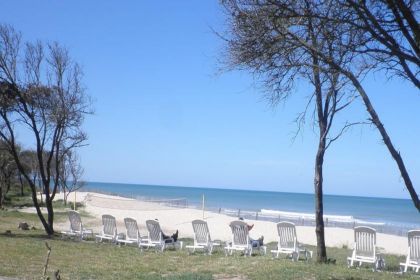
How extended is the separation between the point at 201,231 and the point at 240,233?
1.20m

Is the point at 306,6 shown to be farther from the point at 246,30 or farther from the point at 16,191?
the point at 16,191

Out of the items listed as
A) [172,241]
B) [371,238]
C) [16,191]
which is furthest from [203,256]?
[16,191]

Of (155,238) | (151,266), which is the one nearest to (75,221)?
(155,238)

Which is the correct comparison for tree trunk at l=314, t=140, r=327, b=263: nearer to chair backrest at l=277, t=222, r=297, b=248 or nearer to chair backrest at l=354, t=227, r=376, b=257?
chair backrest at l=354, t=227, r=376, b=257

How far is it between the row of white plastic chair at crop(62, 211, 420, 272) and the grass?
46 centimetres

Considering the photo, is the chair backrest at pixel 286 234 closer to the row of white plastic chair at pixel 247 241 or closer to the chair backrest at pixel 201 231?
the row of white plastic chair at pixel 247 241

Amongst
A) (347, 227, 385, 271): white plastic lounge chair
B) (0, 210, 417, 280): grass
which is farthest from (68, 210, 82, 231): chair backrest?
(347, 227, 385, 271): white plastic lounge chair

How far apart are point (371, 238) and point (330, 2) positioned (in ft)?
27.0

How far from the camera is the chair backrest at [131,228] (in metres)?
17.1

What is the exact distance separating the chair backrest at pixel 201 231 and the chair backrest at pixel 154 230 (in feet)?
3.96

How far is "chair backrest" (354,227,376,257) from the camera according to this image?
1330 centimetres

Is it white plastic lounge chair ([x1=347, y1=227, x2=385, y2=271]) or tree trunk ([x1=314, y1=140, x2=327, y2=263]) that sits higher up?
tree trunk ([x1=314, y1=140, x2=327, y2=263])

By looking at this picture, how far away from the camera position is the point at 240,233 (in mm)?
15125

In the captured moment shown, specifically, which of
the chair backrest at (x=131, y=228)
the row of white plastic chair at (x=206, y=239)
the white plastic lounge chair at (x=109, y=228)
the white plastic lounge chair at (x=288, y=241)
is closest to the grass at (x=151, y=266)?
the row of white plastic chair at (x=206, y=239)
